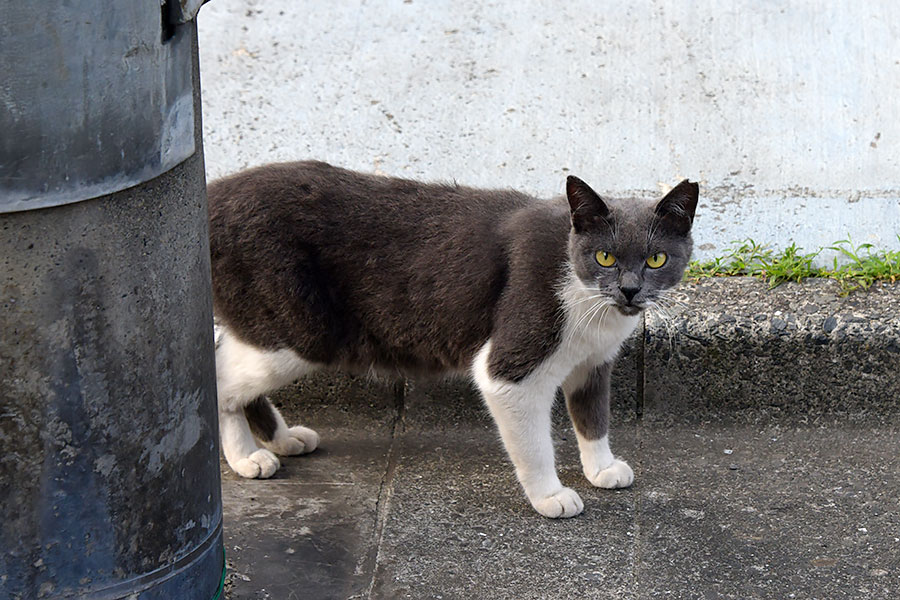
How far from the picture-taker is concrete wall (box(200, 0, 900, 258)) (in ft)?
13.9

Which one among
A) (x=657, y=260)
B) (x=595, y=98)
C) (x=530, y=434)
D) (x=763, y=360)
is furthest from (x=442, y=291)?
(x=595, y=98)

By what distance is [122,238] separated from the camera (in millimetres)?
2146

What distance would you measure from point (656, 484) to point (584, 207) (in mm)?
974

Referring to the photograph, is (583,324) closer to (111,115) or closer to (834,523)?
(834,523)

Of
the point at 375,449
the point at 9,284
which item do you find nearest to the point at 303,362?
the point at 375,449

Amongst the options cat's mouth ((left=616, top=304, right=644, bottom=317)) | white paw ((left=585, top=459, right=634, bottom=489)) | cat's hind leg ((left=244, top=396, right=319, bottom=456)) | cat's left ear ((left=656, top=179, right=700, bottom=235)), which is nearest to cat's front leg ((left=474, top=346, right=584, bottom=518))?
white paw ((left=585, top=459, right=634, bottom=489))

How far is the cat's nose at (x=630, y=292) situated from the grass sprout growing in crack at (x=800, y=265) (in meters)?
0.93

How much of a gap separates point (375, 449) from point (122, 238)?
1683 millimetres

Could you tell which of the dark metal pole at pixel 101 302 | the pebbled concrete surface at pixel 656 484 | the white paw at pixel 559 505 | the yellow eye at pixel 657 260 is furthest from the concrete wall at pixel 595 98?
the dark metal pole at pixel 101 302

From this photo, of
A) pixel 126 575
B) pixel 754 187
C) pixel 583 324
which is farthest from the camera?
pixel 754 187

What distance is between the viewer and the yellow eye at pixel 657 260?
9.93 feet

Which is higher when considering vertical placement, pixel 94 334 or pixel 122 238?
pixel 122 238

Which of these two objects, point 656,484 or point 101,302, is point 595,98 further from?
point 101,302

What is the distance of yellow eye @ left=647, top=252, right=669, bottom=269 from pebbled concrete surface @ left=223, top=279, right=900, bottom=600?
593mm
